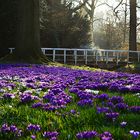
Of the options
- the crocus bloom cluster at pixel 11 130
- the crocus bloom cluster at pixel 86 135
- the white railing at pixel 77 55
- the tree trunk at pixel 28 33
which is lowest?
the crocus bloom cluster at pixel 11 130

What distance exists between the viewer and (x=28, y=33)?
23656 mm

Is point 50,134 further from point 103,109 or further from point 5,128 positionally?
point 103,109

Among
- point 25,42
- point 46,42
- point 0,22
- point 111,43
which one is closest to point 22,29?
point 25,42

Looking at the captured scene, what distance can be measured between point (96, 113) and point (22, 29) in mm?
18842

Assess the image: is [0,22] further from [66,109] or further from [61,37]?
[66,109]

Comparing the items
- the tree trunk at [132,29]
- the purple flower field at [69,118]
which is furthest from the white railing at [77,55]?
the purple flower field at [69,118]

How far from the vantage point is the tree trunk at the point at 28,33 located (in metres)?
22.9

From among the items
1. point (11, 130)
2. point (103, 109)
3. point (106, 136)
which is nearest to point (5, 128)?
point (11, 130)

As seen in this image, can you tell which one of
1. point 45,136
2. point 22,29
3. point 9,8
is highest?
point 9,8

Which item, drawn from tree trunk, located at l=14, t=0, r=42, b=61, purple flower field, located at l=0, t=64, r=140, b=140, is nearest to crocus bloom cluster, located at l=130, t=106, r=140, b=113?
purple flower field, located at l=0, t=64, r=140, b=140

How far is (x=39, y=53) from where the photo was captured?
23.1 m

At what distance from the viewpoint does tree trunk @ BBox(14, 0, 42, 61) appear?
22938mm

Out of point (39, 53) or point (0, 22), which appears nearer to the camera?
point (39, 53)

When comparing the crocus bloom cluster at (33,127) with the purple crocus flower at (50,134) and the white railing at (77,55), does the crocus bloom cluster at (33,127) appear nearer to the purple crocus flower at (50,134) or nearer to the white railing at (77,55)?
the purple crocus flower at (50,134)
